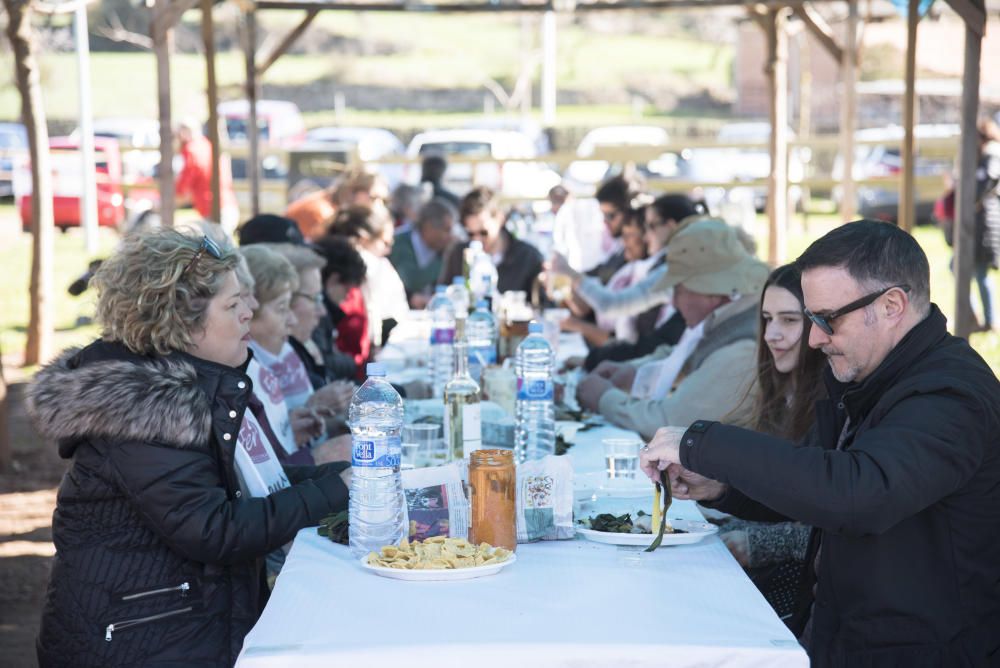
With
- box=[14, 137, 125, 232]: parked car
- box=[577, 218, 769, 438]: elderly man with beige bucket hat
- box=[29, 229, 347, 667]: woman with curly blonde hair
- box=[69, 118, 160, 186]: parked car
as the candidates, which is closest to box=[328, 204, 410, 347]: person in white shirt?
box=[577, 218, 769, 438]: elderly man with beige bucket hat

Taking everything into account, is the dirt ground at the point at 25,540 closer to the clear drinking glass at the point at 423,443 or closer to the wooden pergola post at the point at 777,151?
the clear drinking glass at the point at 423,443

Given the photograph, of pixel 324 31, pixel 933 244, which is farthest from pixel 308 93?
pixel 933 244

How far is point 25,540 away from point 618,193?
4.37m

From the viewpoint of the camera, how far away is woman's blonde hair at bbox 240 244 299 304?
428 centimetres

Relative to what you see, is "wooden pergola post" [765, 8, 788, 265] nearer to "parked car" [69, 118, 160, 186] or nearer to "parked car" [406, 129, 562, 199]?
"parked car" [406, 129, 562, 199]

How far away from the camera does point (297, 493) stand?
9.21ft

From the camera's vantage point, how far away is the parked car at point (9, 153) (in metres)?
24.1

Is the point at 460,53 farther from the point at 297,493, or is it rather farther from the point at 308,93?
the point at 297,493

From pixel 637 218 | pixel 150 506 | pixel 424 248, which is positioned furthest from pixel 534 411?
pixel 424 248

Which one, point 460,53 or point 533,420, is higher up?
point 460,53

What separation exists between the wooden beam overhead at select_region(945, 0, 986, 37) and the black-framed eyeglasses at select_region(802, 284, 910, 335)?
137 inches

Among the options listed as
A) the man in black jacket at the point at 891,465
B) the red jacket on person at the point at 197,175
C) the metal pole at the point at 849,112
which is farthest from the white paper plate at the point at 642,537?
the metal pole at the point at 849,112

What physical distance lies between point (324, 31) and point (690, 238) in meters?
43.6

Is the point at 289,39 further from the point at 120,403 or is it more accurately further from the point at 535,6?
the point at 120,403
